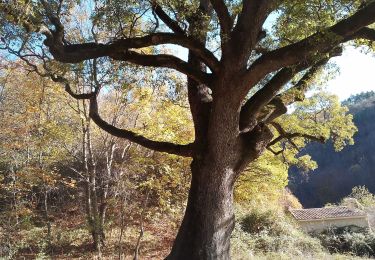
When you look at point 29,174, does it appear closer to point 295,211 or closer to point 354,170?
point 295,211

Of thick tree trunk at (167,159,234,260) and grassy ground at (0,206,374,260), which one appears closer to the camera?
thick tree trunk at (167,159,234,260)

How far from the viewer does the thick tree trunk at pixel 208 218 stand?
21.2 feet


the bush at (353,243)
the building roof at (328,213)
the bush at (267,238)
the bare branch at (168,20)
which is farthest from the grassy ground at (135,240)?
the building roof at (328,213)

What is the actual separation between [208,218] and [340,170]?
7283 centimetres

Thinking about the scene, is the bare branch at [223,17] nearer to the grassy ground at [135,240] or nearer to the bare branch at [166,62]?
the bare branch at [166,62]

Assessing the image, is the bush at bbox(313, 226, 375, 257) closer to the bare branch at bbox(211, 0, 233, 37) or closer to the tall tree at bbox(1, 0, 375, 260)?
the tall tree at bbox(1, 0, 375, 260)

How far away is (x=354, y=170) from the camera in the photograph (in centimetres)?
7231

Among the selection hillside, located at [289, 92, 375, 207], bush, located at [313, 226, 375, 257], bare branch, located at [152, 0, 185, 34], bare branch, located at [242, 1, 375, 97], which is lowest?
bush, located at [313, 226, 375, 257]

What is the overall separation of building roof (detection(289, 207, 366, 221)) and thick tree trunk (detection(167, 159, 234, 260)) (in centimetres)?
2565

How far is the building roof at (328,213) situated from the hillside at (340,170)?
3711cm

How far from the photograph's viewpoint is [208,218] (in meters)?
6.53

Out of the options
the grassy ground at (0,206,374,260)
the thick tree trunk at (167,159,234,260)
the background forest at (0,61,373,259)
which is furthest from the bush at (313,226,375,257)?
the thick tree trunk at (167,159,234,260)

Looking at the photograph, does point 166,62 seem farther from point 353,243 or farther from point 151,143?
point 353,243

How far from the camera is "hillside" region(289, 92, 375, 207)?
236 ft
